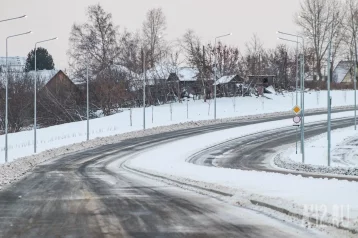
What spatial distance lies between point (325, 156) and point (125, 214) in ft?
102

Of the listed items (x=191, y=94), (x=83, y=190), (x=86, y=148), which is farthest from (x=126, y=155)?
(x=191, y=94)

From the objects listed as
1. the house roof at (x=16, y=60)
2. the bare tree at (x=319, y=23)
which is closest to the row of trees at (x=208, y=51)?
the bare tree at (x=319, y=23)

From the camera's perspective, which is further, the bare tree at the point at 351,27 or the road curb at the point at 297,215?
the bare tree at the point at 351,27

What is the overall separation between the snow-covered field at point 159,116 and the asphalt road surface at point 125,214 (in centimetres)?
2722

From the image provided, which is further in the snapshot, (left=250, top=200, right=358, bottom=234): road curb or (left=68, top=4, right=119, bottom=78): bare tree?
(left=68, top=4, right=119, bottom=78): bare tree

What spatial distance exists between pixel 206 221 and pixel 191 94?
8022 cm

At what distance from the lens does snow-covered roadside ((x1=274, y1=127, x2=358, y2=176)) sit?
31.4 metres

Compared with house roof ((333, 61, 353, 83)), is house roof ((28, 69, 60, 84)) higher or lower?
lower

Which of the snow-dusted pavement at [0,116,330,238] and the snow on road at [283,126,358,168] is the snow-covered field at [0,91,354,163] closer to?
the snow on road at [283,126,358,168]

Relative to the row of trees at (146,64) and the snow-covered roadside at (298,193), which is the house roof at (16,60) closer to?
the row of trees at (146,64)

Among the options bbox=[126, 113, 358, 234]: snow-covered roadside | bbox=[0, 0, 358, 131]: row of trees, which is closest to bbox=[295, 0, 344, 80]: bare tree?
bbox=[0, 0, 358, 131]: row of trees

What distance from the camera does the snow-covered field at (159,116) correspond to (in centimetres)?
5716

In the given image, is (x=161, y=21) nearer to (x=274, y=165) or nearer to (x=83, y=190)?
(x=274, y=165)

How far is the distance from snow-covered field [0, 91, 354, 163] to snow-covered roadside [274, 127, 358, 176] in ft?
68.7
